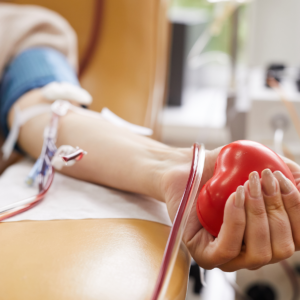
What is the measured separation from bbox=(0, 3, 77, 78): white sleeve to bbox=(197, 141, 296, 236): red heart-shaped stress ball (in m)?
0.60

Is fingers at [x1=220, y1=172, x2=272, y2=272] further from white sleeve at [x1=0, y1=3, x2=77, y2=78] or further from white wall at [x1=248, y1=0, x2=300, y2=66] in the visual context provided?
white wall at [x1=248, y1=0, x2=300, y2=66]

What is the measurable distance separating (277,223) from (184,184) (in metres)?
0.12

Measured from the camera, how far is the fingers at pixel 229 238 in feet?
0.93

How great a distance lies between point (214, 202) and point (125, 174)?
165 mm

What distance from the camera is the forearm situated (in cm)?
44

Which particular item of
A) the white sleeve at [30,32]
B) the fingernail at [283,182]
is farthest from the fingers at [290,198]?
the white sleeve at [30,32]

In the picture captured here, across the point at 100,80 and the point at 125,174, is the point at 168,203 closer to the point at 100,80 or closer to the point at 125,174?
the point at 125,174

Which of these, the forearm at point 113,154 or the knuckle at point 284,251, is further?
the forearm at point 113,154

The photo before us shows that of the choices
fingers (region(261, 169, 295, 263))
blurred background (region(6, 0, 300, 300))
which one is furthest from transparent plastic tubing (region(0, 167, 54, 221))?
blurred background (region(6, 0, 300, 300))

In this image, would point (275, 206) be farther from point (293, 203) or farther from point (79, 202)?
point (79, 202)

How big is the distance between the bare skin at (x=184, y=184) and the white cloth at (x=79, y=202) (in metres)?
0.02

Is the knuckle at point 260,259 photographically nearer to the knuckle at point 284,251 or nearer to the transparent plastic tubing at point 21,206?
the knuckle at point 284,251

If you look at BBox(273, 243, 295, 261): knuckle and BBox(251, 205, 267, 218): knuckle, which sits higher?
BBox(251, 205, 267, 218): knuckle

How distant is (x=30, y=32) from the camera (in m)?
0.79
